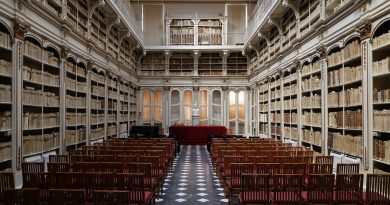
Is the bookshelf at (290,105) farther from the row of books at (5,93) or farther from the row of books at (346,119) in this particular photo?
the row of books at (5,93)

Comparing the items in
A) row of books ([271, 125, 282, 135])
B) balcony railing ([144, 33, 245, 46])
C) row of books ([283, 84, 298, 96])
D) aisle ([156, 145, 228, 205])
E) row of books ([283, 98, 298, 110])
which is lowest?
aisle ([156, 145, 228, 205])

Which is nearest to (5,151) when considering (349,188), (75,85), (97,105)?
(75,85)

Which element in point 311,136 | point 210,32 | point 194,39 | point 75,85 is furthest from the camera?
point 210,32

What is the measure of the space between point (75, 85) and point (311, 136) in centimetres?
635

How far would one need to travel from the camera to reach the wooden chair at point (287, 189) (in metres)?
4.49

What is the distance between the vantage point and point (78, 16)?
10.3 metres

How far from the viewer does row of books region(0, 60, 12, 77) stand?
577 centimetres

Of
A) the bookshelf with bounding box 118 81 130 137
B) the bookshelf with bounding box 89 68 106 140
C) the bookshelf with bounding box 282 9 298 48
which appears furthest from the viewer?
the bookshelf with bounding box 118 81 130 137

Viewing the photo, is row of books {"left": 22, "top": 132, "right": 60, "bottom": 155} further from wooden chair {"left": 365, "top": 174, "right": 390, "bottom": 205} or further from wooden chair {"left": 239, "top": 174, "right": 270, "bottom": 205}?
wooden chair {"left": 365, "top": 174, "right": 390, "bottom": 205}

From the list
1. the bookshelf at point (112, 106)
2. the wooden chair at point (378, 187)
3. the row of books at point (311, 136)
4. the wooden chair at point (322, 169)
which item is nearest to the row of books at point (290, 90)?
the row of books at point (311, 136)

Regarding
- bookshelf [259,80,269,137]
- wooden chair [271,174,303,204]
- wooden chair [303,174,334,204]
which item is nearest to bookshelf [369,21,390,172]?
wooden chair [303,174,334,204]

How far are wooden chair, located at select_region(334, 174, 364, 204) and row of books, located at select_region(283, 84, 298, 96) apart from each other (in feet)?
21.2

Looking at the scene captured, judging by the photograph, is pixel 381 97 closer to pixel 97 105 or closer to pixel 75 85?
pixel 75 85

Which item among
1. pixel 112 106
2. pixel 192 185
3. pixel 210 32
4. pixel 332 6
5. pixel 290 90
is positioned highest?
pixel 210 32
